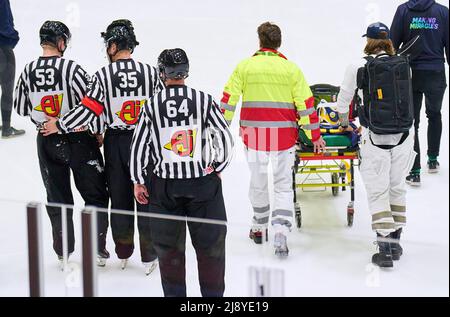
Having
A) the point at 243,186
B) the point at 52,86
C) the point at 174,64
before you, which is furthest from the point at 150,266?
the point at 243,186

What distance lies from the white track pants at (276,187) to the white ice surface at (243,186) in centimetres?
17

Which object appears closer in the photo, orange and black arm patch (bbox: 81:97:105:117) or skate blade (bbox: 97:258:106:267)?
skate blade (bbox: 97:258:106:267)

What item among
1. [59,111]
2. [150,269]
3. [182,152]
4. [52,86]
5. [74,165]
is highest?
[52,86]

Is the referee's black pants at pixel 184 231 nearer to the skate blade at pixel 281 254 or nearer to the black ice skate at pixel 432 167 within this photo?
the skate blade at pixel 281 254

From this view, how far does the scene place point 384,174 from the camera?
15.3 feet

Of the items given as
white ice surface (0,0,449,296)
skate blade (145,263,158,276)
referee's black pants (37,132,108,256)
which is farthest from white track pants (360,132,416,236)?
referee's black pants (37,132,108,256)

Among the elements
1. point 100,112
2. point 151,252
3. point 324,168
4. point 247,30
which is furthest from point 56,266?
point 247,30

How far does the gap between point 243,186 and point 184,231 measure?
2.53 metres

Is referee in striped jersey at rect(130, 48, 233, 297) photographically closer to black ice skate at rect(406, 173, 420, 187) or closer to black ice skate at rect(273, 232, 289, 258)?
black ice skate at rect(273, 232, 289, 258)

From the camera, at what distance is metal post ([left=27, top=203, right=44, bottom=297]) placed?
3150 millimetres

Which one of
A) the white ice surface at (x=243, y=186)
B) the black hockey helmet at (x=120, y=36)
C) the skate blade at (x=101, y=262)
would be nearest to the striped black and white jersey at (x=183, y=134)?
the white ice surface at (x=243, y=186)

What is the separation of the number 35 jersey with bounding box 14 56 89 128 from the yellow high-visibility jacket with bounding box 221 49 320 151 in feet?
2.69

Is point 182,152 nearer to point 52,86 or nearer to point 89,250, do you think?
point 89,250
